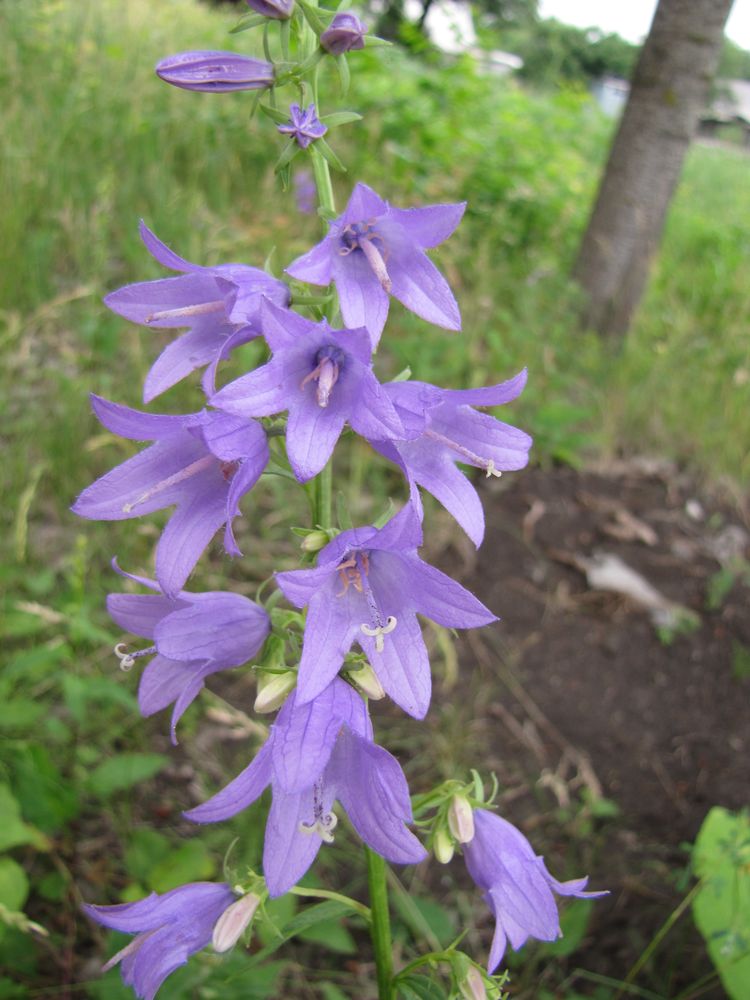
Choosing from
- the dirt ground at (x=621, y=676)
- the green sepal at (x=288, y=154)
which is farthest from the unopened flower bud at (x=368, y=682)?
the dirt ground at (x=621, y=676)

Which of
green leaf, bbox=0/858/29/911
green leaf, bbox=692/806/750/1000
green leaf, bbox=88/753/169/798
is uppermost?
green leaf, bbox=692/806/750/1000

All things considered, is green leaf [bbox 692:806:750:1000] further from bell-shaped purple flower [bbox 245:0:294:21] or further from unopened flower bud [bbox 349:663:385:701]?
bell-shaped purple flower [bbox 245:0:294:21]

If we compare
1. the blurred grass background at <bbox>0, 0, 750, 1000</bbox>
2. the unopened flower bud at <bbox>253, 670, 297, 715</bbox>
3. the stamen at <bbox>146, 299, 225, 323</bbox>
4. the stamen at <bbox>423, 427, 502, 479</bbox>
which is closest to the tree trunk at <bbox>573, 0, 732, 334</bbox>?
the blurred grass background at <bbox>0, 0, 750, 1000</bbox>

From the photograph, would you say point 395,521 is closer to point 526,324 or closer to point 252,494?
point 252,494

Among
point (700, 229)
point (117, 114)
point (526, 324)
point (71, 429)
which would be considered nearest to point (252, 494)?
point (71, 429)

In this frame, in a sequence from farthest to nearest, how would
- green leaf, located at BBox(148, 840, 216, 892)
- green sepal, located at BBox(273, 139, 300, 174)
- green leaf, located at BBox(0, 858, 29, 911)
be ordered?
green leaf, located at BBox(148, 840, 216, 892) → green leaf, located at BBox(0, 858, 29, 911) → green sepal, located at BBox(273, 139, 300, 174)

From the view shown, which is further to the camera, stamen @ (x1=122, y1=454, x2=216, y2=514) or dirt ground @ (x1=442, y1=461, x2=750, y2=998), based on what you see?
dirt ground @ (x1=442, y1=461, x2=750, y2=998)

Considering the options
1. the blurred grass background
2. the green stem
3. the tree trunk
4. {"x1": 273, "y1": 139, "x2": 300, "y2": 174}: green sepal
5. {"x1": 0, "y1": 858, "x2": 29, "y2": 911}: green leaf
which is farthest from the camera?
the tree trunk

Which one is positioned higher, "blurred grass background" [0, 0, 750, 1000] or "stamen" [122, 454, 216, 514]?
"stamen" [122, 454, 216, 514]
